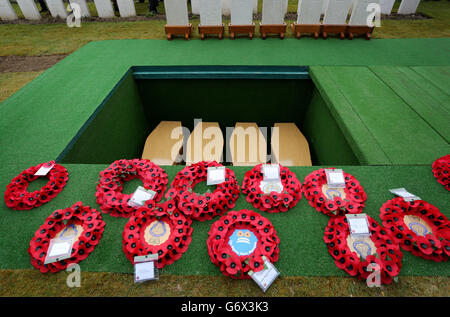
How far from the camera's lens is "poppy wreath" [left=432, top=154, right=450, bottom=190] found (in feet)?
5.85

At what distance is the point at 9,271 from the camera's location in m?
1.39

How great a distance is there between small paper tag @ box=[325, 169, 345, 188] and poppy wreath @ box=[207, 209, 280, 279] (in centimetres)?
64

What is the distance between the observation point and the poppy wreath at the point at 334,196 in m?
1.60

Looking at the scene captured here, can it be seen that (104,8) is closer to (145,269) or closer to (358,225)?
(145,269)

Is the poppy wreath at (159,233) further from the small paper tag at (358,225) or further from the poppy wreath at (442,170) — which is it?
the poppy wreath at (442,170)

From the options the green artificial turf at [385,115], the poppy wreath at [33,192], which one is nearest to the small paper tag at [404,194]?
the green artificial turf at [385,115]

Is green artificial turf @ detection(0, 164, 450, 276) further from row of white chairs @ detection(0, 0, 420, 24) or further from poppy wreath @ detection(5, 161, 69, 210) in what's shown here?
row of white chairs @ detection(0, 0, 420, 24)

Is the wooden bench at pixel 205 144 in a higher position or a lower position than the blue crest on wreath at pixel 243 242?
lower

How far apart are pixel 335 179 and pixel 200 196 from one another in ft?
3.56

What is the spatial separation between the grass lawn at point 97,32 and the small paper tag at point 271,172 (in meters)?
3.60

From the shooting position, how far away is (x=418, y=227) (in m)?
1.49
